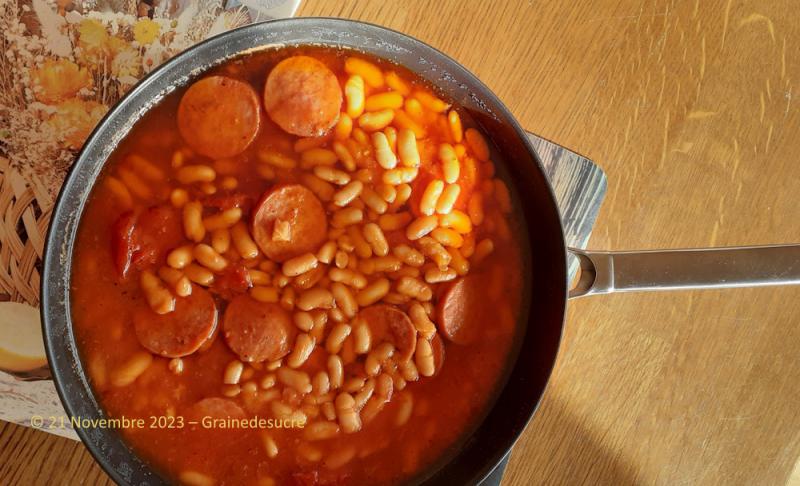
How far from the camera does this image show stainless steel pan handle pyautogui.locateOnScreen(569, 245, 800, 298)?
133 centimetres

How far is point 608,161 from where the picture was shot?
1.76 m

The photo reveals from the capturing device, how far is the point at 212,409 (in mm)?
1334

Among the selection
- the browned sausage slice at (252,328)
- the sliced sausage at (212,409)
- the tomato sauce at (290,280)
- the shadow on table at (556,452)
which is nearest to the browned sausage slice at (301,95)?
the tomato sauce at (290,280)

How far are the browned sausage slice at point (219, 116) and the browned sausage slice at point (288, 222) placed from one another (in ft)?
0.42

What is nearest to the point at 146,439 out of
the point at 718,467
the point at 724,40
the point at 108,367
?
the point at 108,367

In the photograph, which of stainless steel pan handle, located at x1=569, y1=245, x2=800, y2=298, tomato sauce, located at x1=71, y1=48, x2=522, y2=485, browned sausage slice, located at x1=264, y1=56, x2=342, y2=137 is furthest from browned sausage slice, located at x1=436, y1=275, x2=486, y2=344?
browned sausage slice, located at x1=264, y1=56, x2=342, y2=137

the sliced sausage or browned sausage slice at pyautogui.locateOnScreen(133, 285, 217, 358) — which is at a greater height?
browned sausage slice at pyautogui.locateOnScreen(133, 285, 217, 358)

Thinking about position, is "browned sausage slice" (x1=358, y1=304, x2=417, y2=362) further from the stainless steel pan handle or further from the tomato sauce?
the stainless steel pan handle

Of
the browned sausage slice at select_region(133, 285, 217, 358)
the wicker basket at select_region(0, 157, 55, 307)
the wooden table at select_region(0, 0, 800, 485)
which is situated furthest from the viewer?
the wooden table at select_region(0, 0, 800, 485)

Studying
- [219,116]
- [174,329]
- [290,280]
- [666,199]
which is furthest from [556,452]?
[219,116]

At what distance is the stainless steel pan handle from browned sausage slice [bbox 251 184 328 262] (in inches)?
22.2

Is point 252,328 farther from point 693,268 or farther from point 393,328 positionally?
point 693,268

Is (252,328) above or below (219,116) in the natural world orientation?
below

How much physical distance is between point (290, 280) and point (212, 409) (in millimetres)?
300
